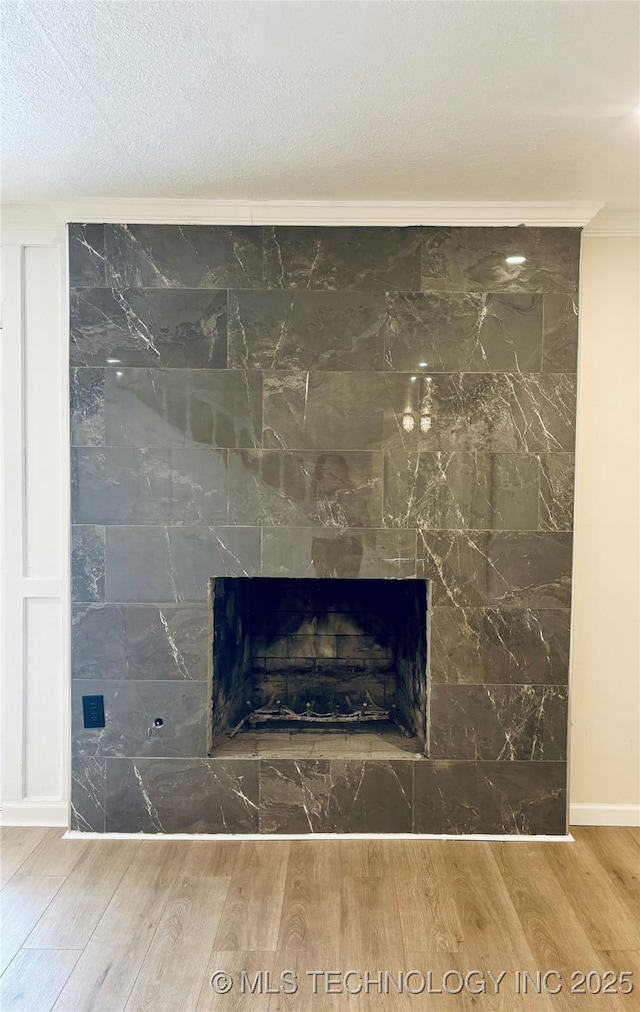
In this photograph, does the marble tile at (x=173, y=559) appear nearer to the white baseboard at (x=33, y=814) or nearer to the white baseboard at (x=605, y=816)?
the white baseboard at (x=33, y=814)

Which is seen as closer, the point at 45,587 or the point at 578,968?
the point at 578,968

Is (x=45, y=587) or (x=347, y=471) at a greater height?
(x=347, y=471)

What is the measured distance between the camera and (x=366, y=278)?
2.63m

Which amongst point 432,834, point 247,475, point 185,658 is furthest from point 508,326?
point 432,834

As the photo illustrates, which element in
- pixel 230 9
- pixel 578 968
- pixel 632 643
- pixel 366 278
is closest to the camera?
pixel 230 9

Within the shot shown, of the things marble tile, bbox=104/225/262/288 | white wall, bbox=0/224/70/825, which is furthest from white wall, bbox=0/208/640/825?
marble tile, bbox=104/225/262/288

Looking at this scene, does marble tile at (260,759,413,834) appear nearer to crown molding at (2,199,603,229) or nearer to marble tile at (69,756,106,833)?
marble tile at (69,756,106,833)

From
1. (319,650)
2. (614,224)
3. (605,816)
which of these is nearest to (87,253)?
(319,650)

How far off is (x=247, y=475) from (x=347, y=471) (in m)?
0.41

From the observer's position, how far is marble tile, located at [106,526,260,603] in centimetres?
266

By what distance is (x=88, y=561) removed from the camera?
2.68m

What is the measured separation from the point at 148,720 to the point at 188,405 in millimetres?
1296

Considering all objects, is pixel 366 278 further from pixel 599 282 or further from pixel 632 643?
pixel 632 643

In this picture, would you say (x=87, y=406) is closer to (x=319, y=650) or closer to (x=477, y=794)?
(x=319, y=650)
